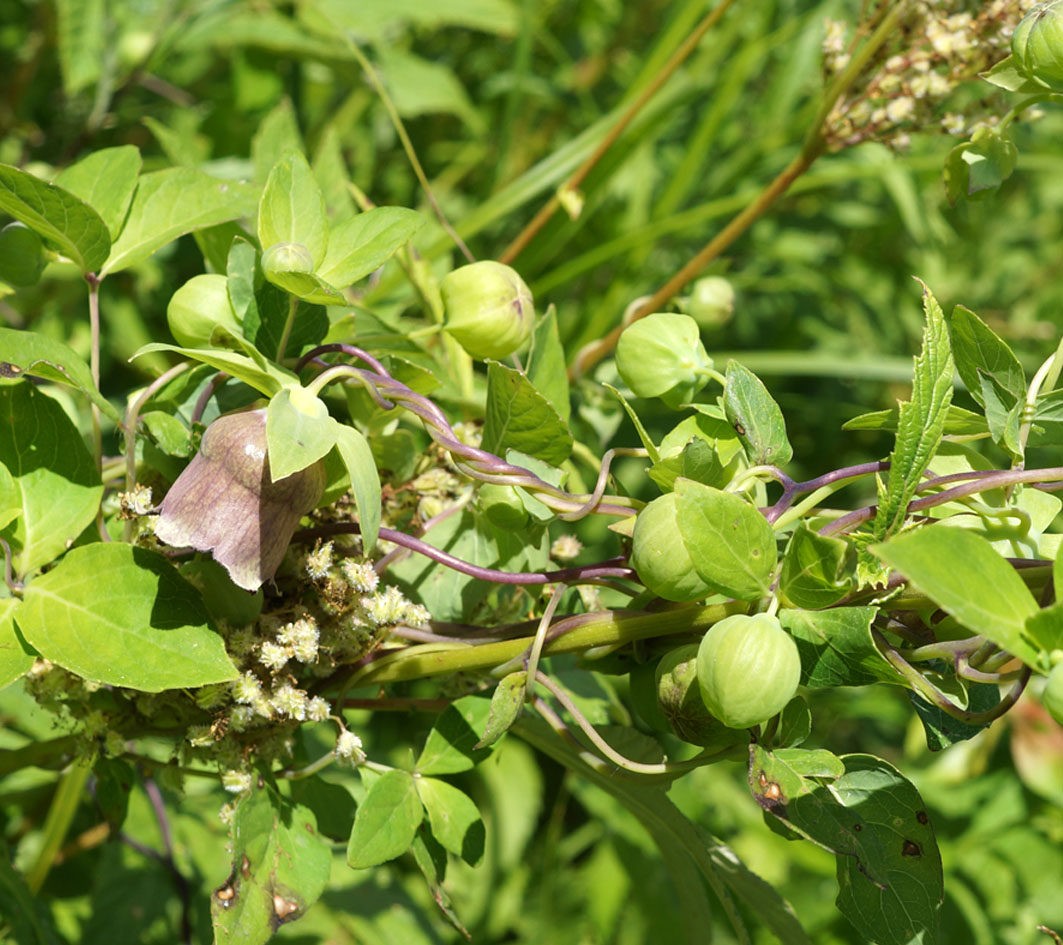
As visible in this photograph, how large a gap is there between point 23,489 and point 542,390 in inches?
11.6

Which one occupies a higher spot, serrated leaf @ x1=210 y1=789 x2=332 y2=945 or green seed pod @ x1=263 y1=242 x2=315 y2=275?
green seed pod @ x1=263 y1=242 x2=315 y2=275

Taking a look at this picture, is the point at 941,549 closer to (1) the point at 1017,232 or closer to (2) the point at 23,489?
(2) the point at 23,489

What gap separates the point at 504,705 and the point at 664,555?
109 mm

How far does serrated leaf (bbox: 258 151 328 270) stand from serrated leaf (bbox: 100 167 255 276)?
0.11 m

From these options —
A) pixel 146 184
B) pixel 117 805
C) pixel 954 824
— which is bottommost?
pixel 954 824

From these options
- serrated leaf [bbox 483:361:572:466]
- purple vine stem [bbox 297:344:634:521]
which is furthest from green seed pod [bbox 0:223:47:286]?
serrated leaf [bbox 483:361:572:466]

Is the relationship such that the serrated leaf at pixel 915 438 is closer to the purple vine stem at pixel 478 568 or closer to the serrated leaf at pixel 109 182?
the purple vine stem at pixel 478 568

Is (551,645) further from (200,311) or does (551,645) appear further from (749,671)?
(200,311)

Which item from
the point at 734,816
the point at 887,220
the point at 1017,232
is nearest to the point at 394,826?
the point at 734,816

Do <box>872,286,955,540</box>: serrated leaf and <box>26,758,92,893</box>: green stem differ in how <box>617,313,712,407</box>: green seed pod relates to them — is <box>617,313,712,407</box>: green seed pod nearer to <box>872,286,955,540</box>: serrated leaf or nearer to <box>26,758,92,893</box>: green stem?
<box>872,286,955,540</box>: serrated leaf

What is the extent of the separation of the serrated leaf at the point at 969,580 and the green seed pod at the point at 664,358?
0.23 m

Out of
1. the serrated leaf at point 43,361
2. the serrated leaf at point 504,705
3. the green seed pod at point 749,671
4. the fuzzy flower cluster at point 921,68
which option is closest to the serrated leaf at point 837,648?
the green seed pod at point 749,671

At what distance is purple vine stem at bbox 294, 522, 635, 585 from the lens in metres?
0.54

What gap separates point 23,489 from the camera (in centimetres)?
56
